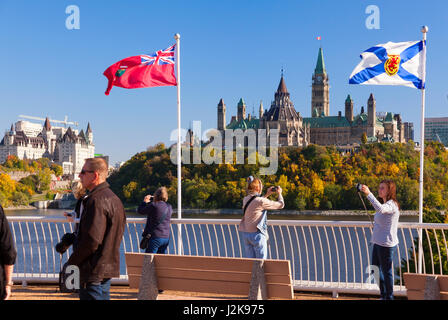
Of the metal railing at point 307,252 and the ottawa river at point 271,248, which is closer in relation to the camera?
the metal railing at point 307,252

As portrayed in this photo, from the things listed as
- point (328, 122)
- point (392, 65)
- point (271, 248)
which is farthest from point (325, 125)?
point (392, 65)

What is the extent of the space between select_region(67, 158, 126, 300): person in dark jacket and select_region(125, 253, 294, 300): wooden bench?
3.31 ft

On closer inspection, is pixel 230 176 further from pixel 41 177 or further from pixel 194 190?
pixel 41 177

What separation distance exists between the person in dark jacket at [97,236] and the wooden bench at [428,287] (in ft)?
8.76

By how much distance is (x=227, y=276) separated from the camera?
18.6 ft

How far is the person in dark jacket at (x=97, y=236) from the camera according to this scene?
4.70m

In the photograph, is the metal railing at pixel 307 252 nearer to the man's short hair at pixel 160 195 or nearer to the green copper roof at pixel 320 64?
the man's short hair at pixel 160 195

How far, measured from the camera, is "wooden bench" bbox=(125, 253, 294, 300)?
5582 mm

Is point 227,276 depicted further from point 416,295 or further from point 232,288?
point 416,295

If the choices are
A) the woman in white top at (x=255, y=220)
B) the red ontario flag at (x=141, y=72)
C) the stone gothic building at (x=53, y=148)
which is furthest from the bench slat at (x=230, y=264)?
the stone gothic building at (x=53, y=148)

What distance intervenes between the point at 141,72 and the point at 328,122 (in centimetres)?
14307

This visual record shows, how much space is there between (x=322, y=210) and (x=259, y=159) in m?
17.7

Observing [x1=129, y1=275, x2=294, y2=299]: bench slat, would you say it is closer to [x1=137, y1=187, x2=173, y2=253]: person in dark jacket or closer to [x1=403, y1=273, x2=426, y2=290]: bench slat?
[x1=403, y1=273, x2=426, y2=290]: bench slat
